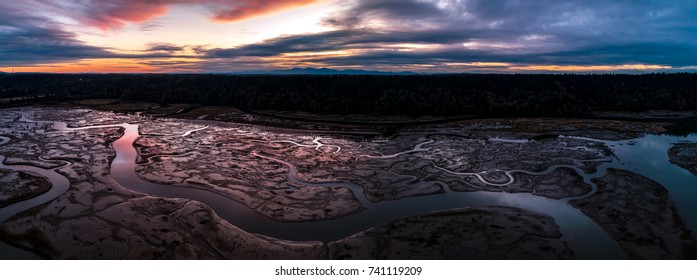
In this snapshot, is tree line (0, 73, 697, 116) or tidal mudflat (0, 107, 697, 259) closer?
tidal mudflat (0, 107, 697, 259)

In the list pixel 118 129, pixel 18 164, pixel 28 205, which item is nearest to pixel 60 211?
pixel 28 205

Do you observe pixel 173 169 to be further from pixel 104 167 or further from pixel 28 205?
pixel 28 205

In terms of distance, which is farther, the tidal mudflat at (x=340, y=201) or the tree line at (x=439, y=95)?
the tree line at (x=439, y=95)

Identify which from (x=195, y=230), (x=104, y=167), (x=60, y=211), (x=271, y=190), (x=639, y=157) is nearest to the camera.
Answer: (x=195, y=230)

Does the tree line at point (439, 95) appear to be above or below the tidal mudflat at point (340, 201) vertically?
above

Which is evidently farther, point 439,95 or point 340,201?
point 439,95
